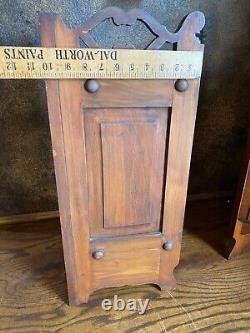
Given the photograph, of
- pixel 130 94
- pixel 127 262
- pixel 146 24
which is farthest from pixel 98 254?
pixel 146 24

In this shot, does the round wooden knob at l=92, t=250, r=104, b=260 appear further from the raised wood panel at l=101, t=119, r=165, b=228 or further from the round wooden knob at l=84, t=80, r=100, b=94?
the round wooden knob at l=84, t=80, r=100, b=94

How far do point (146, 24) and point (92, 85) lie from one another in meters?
0.21

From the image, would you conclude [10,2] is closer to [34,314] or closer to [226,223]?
[34,314]

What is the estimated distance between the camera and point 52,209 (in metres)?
1.62

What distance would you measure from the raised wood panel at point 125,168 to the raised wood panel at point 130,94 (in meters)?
0.02

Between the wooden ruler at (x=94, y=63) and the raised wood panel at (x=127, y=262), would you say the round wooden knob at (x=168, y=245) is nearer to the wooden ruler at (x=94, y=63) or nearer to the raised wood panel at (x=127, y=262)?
the raised wood panel at (x=127, y=262)

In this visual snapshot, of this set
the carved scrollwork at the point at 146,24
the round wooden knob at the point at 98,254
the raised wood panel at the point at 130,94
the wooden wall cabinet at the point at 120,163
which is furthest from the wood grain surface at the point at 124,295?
the carved scrollwork at the point at 146,24

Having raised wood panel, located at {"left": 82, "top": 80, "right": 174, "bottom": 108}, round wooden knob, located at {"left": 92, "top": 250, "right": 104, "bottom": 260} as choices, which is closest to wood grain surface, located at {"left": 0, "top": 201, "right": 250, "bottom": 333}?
round wooden knob, located at {"left": 92, "top": 250, "right": 104, "bottom": 260}

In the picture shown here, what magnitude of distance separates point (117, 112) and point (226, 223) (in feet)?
3.36

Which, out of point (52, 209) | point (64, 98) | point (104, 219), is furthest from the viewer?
point (52, 209)

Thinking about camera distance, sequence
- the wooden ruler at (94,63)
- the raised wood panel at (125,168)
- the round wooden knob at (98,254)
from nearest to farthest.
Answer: the wooden ruler at (94,63)
the raised wood panel at (125,168)
the round wooden knob at (98,254)

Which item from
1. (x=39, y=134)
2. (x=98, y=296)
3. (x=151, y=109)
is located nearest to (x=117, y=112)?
(x=151, y=109)

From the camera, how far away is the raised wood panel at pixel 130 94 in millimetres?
844

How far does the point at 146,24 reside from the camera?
808mm
